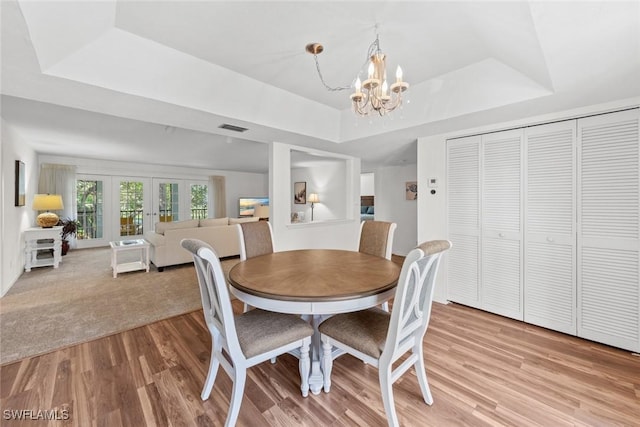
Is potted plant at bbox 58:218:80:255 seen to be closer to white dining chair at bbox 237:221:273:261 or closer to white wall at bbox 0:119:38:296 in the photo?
white wall at bbox 0:119:38:296

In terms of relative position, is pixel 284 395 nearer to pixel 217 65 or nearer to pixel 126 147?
pixel 217 65

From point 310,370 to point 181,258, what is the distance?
12.1 feet

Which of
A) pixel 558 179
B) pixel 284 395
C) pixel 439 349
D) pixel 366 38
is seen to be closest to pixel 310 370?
pixel 284 395

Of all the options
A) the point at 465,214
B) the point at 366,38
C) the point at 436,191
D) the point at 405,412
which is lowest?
the point at 405,412

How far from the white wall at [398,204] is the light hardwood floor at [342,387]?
3257 mm

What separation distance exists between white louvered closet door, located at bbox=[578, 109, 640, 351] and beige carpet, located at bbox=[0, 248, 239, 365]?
12.7 feet

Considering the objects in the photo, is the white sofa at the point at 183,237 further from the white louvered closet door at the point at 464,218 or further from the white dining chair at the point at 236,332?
the white louvered closet door at the point at 464,218

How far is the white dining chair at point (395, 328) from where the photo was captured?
1.30 metres

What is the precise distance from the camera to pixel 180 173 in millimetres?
7652

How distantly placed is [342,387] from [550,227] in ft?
7.77

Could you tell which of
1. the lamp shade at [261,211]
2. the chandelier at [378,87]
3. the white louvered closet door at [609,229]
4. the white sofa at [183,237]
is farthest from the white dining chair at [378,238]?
the lamp shade at [261,211]

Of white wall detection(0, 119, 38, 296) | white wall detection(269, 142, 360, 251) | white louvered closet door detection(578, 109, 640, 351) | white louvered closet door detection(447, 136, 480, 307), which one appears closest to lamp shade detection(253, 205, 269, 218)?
white wall detection(269, 142, 360, 251)

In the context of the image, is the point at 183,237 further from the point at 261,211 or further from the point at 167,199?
the point at 261,211

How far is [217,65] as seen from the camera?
88.9 inches
